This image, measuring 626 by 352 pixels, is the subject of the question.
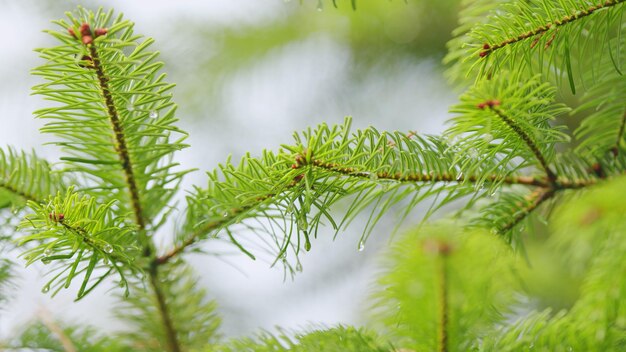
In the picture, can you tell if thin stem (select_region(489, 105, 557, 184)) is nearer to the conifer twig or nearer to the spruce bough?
the spruce bough

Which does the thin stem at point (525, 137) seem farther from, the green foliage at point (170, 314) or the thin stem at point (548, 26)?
the green foliage at point (170, 314)

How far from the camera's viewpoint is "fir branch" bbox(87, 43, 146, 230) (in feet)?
1.43

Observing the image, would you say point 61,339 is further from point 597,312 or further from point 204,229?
point 597,312

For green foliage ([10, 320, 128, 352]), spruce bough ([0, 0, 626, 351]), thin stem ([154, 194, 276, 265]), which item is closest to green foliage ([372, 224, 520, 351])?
spruce bough ([0, 0, 626, 351])

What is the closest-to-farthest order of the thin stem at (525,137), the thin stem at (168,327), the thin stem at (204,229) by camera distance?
the thin stem at (525,137)
the thin stem at (204,229)
the thin stem at (168,327)

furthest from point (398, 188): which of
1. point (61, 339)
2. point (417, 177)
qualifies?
point (61, 339)

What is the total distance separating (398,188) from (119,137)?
23 cm

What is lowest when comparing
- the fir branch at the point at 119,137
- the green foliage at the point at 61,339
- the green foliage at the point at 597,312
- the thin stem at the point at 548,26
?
the green foliage at the point at 597,312

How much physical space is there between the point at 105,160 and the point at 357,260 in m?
1.07

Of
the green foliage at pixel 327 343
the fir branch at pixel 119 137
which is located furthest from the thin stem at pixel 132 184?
the green foliage at pixel 327 343

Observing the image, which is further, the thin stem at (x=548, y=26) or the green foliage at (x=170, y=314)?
the green foliage at (x=170, y=314)

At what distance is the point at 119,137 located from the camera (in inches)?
20.5

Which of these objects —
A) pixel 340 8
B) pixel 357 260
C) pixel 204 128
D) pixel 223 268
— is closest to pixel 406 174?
pixel 340 8

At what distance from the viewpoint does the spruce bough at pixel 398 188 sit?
0.44 meters
